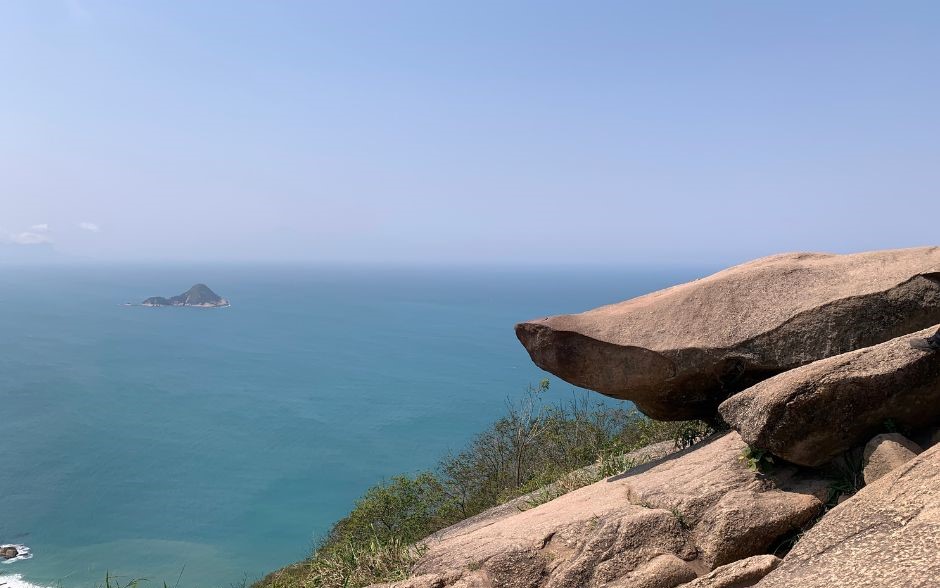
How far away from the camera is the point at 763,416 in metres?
6.51

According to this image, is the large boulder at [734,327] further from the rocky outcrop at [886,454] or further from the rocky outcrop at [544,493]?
the rocky outcrop at [544,493]

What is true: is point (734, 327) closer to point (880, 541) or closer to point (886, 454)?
point (886, 454)

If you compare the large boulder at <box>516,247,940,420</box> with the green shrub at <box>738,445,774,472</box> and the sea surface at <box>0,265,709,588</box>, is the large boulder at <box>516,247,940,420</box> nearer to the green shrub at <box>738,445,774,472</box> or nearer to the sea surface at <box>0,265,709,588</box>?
the green shrub at <box>738,445,774,472</box>

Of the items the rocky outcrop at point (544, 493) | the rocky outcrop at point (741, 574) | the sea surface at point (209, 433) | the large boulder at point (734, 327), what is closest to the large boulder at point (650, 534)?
the rocky outcrop at point (741, 574)

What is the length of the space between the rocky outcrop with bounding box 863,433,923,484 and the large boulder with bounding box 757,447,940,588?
0.60 meters

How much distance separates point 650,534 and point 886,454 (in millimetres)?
2410

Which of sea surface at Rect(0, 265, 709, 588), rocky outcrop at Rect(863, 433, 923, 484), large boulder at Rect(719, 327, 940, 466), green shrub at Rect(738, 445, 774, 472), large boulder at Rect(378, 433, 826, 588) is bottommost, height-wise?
sea surface at Rect(0, 265, 709, 588)

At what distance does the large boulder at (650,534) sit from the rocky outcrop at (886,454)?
0.54 metres

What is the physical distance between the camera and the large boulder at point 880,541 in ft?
13.4

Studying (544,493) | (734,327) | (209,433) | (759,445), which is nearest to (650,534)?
(759,445)

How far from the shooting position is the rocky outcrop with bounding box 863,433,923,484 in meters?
5.87

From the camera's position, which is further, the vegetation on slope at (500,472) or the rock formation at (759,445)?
the vegetation on slope at (500,472)

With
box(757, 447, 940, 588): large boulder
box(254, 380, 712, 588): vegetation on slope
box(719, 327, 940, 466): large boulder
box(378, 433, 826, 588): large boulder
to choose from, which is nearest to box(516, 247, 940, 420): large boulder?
box(378, 433, 826, 588): large boulder

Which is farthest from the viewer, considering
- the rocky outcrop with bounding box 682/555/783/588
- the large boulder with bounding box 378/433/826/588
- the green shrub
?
the green shrub
